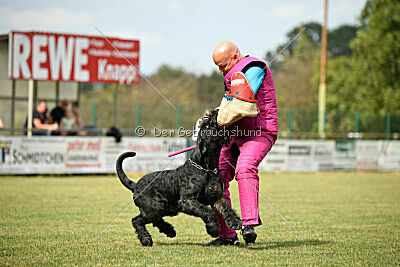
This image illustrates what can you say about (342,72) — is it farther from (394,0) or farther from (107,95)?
(107,95)

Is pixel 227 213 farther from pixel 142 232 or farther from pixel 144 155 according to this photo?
pixel 144 155

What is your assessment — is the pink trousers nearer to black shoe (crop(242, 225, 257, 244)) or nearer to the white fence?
black shoe (crop(242, 225, 257, 244))

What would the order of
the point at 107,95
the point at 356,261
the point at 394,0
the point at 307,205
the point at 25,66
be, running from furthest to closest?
the point at 107,95 < the point at 394,0 < the point at 25,66 < the point at 307,205 < the point at 356,261

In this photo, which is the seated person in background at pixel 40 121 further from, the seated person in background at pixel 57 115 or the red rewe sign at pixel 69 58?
the red rewe sign at pixel 69 58

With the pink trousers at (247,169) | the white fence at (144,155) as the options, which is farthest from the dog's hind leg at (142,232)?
the white fence at (144,155)

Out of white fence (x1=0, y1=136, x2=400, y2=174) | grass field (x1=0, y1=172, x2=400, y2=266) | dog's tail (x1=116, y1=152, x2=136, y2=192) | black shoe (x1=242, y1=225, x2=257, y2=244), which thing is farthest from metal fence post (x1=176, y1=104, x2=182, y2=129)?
black shoe (x1=242, y1=225, x2=257, y2=244)

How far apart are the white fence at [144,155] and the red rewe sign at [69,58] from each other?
3.01 meters

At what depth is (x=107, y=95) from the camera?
45.5 meters

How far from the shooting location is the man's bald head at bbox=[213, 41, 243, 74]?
5.49 meters

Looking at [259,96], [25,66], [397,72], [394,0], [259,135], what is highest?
[394,0]

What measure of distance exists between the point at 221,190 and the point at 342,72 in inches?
1467

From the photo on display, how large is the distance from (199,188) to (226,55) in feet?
4.51

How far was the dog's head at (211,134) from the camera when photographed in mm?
5332

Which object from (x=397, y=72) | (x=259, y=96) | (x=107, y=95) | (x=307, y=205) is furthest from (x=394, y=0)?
(x=259, y=96)
